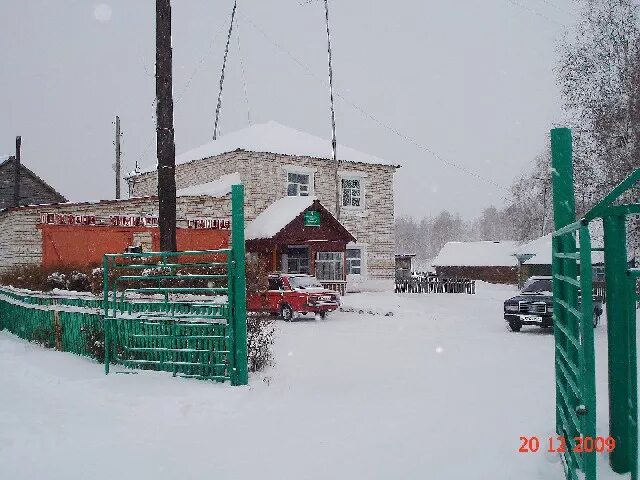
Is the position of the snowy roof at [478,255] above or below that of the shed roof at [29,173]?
below

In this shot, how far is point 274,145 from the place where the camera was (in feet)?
99.6

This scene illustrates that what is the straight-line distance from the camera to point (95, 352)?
1045 cm

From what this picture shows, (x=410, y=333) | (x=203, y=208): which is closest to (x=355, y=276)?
(x=203, y=208)

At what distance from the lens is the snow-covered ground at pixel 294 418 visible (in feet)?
17.4

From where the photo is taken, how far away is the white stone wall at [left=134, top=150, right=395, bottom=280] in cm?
2878

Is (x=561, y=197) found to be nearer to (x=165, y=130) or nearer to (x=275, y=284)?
(x=165, y=130)

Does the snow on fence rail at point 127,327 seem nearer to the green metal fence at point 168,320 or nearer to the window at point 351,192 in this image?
the green metal fence at point 168,320

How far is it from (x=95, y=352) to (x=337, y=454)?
641 centimetres

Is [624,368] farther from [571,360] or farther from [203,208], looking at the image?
[203,208]

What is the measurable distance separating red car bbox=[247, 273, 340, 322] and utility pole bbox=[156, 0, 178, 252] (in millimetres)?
6016

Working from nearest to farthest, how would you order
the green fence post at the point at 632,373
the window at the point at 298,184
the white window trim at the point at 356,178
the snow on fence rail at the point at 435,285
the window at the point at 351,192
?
the green fence post at the point at 632,373 → the window at the point at 298,184 → the white window trim at the point at 356,178 → the window at the point at 351,192 → the snow on fence rail at the point at 435,285

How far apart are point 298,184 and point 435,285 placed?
11464 mm

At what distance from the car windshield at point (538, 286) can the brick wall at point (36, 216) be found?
13.7m

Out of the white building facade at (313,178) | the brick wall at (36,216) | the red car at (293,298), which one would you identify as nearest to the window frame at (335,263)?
the white building facade at (313,178)
